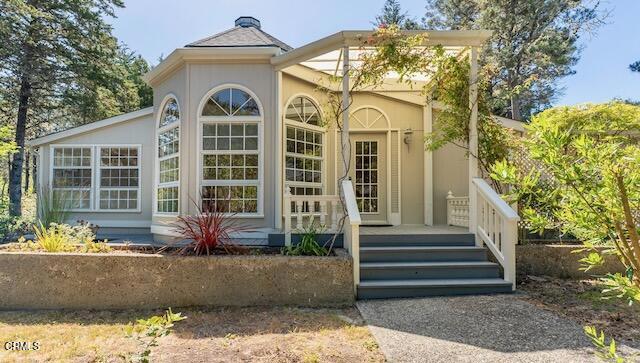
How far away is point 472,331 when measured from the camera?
3.82 metres

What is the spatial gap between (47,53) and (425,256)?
14809mm

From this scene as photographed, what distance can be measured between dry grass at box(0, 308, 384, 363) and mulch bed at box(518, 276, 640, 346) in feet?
8.16

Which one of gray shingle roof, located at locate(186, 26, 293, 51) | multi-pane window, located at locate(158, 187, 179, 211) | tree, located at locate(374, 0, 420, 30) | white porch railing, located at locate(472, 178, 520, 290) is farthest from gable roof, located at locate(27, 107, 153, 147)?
tree, located at locate(374, 0, 420, 30)

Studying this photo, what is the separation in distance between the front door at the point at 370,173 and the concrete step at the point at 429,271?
9.91 feet

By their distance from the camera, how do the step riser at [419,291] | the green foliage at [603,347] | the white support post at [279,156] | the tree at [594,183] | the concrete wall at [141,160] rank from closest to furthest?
the green foliage at [603,347] → the tree at [594,183] → the step riser at [419,291] → the white support post at [279,156] → the concrete wall at [141,160]

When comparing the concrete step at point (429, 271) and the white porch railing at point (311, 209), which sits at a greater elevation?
the white porch railing at point (311, 209)

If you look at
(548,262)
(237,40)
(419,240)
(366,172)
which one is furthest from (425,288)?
(237,40)

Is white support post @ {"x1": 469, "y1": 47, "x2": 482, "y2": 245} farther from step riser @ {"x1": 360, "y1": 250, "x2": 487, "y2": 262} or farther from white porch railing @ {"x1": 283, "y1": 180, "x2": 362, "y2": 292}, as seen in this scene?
white porch railing @ {"x1": 283, "y1": 180, "x2": 362, "y2": 292}

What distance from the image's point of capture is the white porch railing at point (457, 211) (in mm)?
6938

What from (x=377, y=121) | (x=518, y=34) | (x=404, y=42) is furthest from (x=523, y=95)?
(x=404, y=42)


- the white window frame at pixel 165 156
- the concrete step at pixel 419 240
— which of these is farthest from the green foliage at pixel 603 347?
the white window frame at pixel 165 156

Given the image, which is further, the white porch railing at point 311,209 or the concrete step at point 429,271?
the white porch railing at point 311,209

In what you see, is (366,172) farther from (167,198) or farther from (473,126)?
(167,198)

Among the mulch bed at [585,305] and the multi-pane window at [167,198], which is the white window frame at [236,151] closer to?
the multi-pane window at [167,198]
